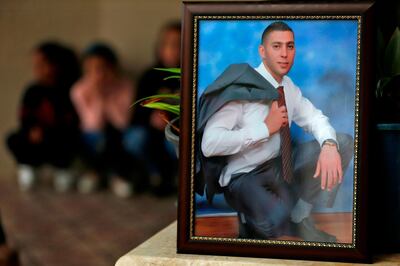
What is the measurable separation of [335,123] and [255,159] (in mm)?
120

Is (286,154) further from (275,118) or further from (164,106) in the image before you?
(164,106)

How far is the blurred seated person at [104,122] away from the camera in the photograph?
16.7ft

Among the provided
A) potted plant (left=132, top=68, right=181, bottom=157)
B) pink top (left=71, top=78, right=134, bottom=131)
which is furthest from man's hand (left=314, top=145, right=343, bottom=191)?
pink top (left=71, top=78, right=134, bottom=131)

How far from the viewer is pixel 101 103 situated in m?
5.25

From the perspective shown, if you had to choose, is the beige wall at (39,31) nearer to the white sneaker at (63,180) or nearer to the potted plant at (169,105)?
the white sneaker at (63,180)

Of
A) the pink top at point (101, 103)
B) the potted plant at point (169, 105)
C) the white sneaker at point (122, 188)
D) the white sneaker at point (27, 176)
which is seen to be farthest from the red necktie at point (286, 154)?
the white sneaker at point (27, 176)

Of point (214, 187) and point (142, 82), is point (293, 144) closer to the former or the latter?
point (214, 187)

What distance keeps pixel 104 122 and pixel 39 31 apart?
3.89 ft

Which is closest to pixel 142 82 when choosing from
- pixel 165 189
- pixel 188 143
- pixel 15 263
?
pixel 165 189

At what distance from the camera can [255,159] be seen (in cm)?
106

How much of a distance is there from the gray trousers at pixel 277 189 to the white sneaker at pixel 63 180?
4259 mm

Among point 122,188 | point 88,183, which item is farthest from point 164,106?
point 88,183

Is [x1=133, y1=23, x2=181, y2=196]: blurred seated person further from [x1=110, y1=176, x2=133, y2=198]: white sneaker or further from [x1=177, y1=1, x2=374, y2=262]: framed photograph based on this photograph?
[x1=177, y1=1, x2=374, y2=262]: framed photograph

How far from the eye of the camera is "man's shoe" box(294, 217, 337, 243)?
40.6 inches
